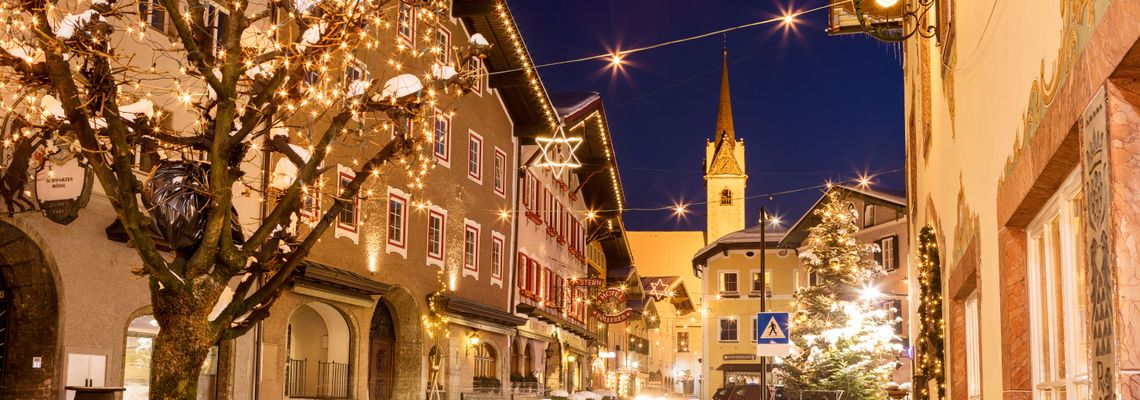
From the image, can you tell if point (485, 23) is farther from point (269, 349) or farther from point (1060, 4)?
point (1060, 4)

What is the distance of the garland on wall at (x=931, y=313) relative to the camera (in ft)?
35.1

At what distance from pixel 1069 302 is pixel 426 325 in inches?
925

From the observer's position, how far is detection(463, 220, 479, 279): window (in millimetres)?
30672

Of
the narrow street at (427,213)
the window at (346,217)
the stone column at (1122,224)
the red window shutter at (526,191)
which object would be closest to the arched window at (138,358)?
the narrow street at (427,213)

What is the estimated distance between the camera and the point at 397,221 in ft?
84.9

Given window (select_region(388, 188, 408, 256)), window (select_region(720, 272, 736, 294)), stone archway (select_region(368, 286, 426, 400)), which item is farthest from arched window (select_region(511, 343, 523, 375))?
window (select_region(720, 272, 736, 294))

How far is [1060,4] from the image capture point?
381cm

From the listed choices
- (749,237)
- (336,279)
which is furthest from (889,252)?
(336,279)

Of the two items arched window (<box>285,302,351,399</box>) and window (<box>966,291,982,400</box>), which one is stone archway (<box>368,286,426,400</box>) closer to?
arched window (<box>285,302,351,399</box>)

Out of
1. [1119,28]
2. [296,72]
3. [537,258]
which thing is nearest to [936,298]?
[296,72]

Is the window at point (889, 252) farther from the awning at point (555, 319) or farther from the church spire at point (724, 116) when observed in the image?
the church spire at point (724, 116)

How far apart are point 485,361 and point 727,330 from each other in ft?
104

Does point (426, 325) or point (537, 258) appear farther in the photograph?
point (537, 258)

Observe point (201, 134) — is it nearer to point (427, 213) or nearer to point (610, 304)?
point (427, 213)
